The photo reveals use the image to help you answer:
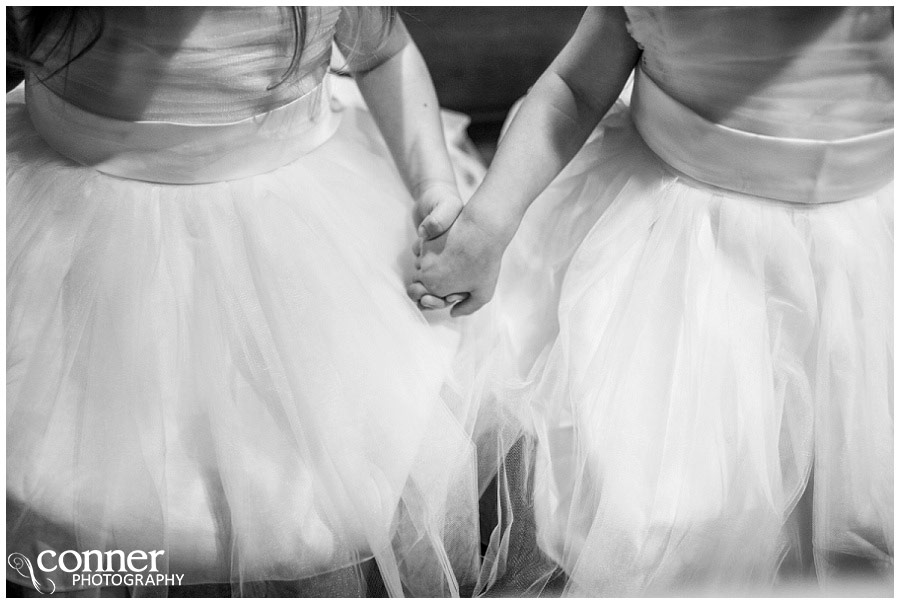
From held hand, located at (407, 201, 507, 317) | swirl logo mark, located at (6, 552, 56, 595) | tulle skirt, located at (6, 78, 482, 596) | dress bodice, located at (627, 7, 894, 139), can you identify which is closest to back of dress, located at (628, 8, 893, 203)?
dress bodice, located at (627, 7, 894, 139)

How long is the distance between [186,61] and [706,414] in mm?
486

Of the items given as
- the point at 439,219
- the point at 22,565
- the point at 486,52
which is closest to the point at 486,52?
the point at 486,52

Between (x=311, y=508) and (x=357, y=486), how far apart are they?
0.04 meters

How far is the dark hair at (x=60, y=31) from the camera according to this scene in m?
0.64

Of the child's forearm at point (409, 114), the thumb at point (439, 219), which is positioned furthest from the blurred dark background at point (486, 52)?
the thumb at point (439, 219)

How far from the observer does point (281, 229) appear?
0.71m

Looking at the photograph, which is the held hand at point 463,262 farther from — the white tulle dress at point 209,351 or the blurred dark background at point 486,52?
the blurred dark background at point 486,52

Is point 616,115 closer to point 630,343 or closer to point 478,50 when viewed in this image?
point 630,343

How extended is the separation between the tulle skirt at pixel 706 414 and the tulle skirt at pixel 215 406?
0.06 metres

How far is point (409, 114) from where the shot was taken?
797mm

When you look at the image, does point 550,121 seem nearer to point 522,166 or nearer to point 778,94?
point 522,166

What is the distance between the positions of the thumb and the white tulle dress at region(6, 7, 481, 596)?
2.2 inches

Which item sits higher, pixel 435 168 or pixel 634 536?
pixel 435 168

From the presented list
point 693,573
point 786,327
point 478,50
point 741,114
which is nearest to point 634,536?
point 693,573
